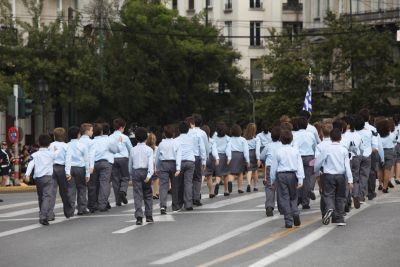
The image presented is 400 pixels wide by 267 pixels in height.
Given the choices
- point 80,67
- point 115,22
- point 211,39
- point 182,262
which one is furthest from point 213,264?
point 211,39

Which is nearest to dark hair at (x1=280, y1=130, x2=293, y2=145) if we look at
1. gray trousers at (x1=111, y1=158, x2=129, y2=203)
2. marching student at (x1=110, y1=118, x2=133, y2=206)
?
marching student at (x1=110, y1=118, x2=133, y2=206)

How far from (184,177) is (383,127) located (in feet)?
20.5

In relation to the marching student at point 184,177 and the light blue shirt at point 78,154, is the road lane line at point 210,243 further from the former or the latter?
the light blue shirt at point 78,154

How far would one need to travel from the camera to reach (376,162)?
84.1 feet

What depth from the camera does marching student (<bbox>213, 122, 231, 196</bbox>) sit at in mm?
28062

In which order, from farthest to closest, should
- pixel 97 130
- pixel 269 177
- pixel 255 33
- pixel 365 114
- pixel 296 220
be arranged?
pixel 255 33 → pixel 365 114 → pixel 97 130 → pixel 269 177 → pixel 296 220

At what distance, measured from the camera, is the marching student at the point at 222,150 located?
28062 mm

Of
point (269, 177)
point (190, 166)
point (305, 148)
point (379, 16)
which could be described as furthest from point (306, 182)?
point (379, 16)

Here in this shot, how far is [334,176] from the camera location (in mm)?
18891

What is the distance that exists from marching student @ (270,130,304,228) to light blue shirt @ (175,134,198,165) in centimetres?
431

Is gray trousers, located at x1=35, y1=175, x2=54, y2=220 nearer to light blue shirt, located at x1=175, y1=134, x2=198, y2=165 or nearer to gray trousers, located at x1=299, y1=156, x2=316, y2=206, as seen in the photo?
light blue shirt, located at x1=175, y1=134, x2=198, y2=165

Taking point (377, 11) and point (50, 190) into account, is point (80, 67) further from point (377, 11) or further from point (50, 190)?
point (50, 190)

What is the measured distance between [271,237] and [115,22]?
46271 mm

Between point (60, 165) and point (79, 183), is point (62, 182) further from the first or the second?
point (79, 183)
